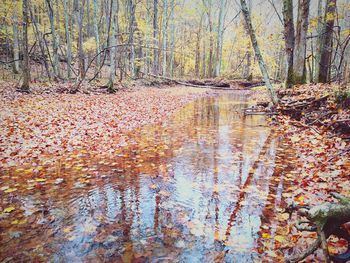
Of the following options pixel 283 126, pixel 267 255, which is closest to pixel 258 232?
pixel 267 255

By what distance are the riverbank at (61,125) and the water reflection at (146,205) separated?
2.62 feet

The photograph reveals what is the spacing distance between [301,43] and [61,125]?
36.0 ft

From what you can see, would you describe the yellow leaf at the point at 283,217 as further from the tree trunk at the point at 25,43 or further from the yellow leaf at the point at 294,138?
the tree trunk at the point at 25,43

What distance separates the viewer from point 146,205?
3883 millimetres

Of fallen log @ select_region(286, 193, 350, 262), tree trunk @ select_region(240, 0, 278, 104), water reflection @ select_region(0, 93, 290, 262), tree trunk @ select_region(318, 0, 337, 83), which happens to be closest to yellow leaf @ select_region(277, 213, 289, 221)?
water reflection @ select_region(0, 93, 290, 262)

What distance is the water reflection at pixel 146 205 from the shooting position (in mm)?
2904

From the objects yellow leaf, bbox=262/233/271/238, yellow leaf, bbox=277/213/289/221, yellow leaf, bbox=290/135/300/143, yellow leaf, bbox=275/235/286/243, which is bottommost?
yellow leaf, bbox=262/233/271/238

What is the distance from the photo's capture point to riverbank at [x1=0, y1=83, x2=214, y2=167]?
636 cm

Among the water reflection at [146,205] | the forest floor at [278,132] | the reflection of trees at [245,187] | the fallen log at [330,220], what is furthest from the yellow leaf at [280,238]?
the fallen log at [330,220]

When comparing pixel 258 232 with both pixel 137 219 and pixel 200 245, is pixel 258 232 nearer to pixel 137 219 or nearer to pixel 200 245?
pixel 200 245

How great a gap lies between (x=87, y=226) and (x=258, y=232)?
2.12 m

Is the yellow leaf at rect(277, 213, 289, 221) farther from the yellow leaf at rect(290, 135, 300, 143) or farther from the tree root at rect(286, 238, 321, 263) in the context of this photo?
the yellow leaf at rect(290, 135, 300, 143)

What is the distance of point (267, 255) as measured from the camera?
109 inches

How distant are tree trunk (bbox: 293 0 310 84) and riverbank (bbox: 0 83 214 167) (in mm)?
6222
